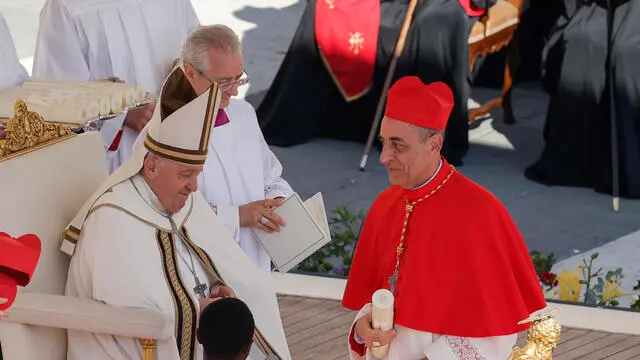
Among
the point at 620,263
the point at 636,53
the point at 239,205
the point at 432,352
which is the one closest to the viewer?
the point at 432,352

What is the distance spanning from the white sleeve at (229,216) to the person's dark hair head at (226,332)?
1.12 meters

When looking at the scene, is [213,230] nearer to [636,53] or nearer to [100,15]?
[100,15]

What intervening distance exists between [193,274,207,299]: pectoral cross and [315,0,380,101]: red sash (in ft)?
13.8

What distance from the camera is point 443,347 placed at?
3.49 metres

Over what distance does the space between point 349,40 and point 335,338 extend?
3.15 meters

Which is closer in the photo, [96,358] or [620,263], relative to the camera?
[96,358]

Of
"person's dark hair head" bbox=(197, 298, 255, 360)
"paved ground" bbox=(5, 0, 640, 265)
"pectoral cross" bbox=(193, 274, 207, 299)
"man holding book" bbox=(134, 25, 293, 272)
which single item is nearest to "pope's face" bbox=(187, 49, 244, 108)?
"man holding book" bbox=(134, 25, 293, 272)

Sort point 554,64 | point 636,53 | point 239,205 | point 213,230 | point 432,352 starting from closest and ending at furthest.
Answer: point 432,352
point 213,230
point 239,205
point 636,53
point 554,64

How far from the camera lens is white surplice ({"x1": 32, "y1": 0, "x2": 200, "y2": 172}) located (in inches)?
194

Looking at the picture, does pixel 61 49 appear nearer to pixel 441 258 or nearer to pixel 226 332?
pixel 441 258

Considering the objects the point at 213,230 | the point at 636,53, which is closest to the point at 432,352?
the point at 213,230

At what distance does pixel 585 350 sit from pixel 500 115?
13.4 ft

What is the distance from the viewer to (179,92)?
3648mm

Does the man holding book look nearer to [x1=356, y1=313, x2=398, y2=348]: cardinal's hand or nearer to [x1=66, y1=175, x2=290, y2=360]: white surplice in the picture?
[x1=66, y1=175, x2=290, y2=360]: white surplice
